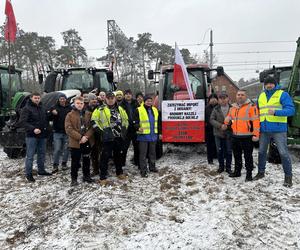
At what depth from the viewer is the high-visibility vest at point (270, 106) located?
540 cm

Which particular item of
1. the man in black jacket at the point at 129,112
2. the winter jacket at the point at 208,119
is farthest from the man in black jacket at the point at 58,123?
the winter jacket at the point at 208,119

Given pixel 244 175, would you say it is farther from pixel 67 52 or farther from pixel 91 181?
pixel 67 52

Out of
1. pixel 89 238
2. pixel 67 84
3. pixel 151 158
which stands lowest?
pixel 89 238

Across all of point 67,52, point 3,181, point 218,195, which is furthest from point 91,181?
point 67,52

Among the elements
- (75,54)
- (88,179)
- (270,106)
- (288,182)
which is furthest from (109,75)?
(75,54)

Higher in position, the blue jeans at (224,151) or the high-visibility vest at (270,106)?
the high-visibility vest at (270,106)

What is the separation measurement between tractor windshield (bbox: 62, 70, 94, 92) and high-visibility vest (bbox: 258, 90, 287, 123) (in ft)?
19.6

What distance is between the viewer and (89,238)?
4094 mm

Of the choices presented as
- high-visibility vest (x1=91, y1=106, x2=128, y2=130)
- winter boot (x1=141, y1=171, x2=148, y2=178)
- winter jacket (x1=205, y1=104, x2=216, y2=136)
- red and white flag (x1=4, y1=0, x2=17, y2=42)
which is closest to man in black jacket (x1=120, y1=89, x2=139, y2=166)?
winter boot (x1=141, y1=171, x2=148, y2=178)

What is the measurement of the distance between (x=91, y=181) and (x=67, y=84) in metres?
4.87

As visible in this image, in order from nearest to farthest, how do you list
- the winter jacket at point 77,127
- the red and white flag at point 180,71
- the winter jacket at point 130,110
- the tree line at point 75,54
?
1. the winter jacket at point 77,127
2. the winter jacket at point 130,110
3. the red and white flag at point 180,71
4. the tree line at point 75,54

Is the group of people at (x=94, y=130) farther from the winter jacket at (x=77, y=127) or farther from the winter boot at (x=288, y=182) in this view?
the winter boot at (x=288, y=182)

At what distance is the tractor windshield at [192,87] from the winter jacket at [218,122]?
2.01 m

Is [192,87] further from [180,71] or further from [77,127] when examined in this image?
[77,127]
